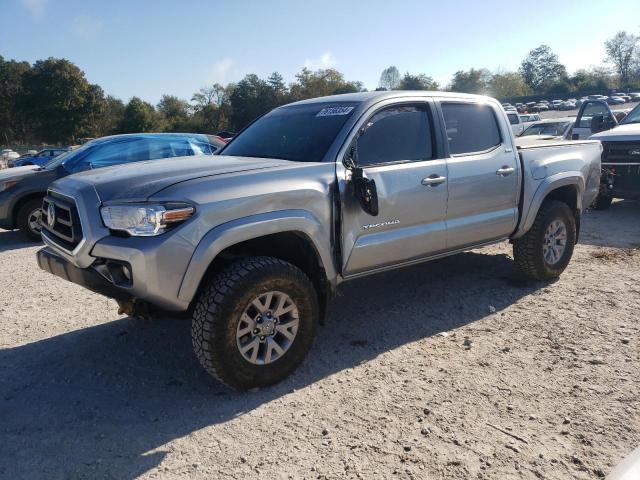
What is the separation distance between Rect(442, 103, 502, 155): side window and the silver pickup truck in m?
0.01

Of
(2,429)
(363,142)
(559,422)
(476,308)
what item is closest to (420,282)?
(476,308)

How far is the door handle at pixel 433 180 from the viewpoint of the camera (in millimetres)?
4168

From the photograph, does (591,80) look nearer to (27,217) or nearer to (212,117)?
(212,117)

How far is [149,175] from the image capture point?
334 cm

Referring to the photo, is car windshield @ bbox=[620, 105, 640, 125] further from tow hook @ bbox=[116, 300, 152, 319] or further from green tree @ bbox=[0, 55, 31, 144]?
green tree @ bbox=[0, 55, 31, 144]

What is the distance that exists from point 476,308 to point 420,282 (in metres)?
0.86

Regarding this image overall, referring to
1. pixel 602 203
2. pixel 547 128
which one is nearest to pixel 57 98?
pixel 547 128

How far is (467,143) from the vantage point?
4.70 m

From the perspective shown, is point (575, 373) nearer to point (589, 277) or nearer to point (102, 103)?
point (589, 277)

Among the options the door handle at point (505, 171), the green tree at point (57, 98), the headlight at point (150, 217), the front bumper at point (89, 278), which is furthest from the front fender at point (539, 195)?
the green tree at point (57, 98)

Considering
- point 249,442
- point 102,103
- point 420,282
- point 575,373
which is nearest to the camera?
point 249,442

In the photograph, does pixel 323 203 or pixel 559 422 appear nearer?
pixel 559 422

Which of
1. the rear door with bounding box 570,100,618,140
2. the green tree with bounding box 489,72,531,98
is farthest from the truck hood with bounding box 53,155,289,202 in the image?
the green tree with bounding box 489,72,531,98

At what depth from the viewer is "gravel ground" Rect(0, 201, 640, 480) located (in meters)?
2.71
